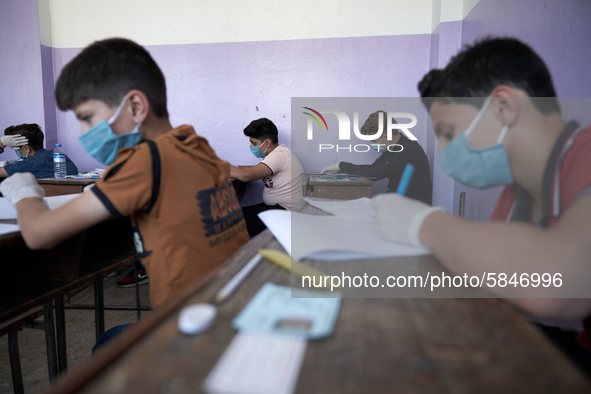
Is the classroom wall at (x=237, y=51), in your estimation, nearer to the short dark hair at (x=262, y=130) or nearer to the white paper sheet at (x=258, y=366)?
the short dark hair at (x=262, y=130)

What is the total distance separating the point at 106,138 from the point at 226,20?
2891 millimetres

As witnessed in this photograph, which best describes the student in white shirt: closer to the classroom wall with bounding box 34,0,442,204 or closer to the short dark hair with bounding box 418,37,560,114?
the classroom wall with bounding box 34,0,442,204

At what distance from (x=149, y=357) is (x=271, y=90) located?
3.25m

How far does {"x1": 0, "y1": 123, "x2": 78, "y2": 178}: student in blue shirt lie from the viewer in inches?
106

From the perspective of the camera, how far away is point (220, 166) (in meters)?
0.88

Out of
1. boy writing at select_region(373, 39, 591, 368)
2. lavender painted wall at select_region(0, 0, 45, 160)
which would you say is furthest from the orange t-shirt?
lavender painted wall at select_region(0, 0, 45, 160)

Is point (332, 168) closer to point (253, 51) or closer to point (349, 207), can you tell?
point (253, 51)

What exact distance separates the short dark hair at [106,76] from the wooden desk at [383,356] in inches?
26.8

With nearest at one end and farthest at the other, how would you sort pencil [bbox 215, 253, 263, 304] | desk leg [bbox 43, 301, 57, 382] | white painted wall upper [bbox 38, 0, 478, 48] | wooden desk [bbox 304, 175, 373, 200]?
pencil [bbox 215, 253, 263, 304] < desk leg [bbox 43, 301, 57, 382] < wooden desk [bbox 304, 175, 373, 200] < white painted wall upper [bbox 38, 0, 478, 48]

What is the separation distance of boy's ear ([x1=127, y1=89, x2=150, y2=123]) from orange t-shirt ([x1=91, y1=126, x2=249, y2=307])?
121 millimetres

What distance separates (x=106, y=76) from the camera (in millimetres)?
854

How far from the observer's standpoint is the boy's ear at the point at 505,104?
22.8 inches

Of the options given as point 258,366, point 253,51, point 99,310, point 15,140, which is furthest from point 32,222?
point 253,51

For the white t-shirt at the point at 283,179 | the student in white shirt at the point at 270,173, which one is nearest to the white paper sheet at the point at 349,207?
the student in white shirt at the point at 270,173
